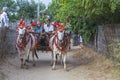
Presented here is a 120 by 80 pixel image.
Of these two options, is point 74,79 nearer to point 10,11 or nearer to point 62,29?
point 62,29

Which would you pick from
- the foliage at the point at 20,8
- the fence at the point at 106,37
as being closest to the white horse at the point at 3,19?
the fence at the point at 106,37

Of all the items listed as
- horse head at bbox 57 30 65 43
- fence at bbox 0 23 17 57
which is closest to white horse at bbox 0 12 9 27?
fence at bbox 0 23 17 57

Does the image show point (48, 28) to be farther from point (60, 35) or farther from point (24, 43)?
point (60, 35)

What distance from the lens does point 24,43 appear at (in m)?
16.5

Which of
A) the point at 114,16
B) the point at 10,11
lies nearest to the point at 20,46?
the point at 114,16

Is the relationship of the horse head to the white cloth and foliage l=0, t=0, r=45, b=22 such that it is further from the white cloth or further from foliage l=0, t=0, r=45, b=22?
foliage l=0, t=0, r=45, b=22

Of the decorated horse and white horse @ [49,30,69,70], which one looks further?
the decorated horse

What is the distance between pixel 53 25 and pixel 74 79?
4.90m

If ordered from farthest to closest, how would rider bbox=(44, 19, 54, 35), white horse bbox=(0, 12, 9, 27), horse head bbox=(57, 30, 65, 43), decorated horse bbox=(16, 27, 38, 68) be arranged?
rider bbox=(44, 19, 54, 35) < white horse bbox=(0, 12, 9, 27) < decorated horse bbox=(16, 27, 38, 68) < horse head bbox=(57, 30, 65, 43)

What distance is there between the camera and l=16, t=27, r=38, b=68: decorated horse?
16.1m

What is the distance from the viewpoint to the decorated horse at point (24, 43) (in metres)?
16.1

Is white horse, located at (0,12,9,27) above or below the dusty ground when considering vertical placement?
above

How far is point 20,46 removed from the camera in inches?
647

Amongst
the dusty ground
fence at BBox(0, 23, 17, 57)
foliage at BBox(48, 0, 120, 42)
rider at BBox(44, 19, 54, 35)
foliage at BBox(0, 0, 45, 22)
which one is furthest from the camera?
foliage at BBox(0, 0, 45, 22)
